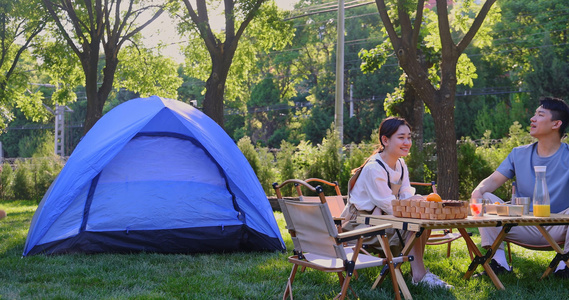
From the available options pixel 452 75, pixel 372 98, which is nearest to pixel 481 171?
pixel 452 75

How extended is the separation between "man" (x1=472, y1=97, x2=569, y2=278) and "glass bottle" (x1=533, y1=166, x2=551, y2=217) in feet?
2.00

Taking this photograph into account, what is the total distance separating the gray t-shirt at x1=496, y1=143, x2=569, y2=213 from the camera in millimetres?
4746

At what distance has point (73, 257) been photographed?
601 centimetres

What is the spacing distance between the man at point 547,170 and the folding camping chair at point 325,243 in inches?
48.7

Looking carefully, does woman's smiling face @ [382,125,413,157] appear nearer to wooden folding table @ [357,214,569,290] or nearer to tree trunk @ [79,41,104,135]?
wooden folding table @ [357,214,569,290]

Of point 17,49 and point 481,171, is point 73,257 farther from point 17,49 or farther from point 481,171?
point 17,49

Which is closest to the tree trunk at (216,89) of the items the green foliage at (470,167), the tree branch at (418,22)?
the tree branch at (418,22)

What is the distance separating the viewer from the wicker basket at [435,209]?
12.2 ft

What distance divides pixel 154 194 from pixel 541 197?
162 inches

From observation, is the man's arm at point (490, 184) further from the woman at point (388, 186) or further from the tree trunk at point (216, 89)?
the tree trunk at point (216, 89)

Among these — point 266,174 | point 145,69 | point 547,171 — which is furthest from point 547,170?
point 145,69

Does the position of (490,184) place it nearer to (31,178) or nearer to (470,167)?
(470,167)

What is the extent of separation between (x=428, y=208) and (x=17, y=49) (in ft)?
61.1

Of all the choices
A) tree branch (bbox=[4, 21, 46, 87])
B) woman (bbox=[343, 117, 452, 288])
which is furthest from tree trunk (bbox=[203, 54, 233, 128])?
woman (bbox=[343, 117, 452, 288])
